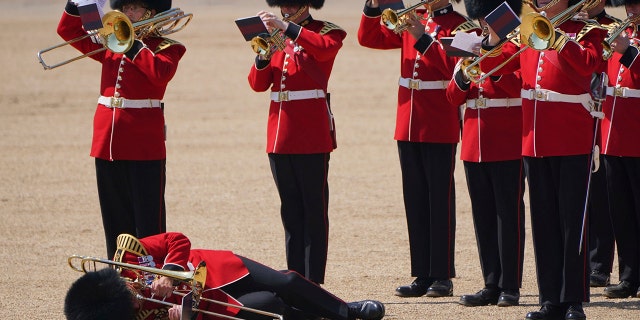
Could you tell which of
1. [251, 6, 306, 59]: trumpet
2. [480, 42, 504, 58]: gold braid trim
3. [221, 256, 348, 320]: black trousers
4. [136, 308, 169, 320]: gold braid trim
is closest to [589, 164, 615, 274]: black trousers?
[480, 42, 504, 58]: gold braid trim

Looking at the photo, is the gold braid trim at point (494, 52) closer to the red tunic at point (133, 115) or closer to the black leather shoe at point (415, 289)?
the black leather shoe at point (415, 289)

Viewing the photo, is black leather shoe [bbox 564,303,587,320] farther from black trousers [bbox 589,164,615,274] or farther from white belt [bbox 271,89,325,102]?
white belt [bbox 271,89,325,102]

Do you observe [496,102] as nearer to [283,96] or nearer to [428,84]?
[428,84]

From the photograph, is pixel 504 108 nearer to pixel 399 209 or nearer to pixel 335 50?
pixel 335 50

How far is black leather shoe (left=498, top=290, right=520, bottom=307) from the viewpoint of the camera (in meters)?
6.50

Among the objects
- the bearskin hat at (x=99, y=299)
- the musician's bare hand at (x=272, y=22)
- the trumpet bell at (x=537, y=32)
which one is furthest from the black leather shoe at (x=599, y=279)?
the bearskin hat at (x=99, y=299)

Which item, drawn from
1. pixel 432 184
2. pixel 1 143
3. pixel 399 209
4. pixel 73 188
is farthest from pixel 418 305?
pixel 1 143

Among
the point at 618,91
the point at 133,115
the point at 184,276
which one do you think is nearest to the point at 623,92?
the point at 618,91

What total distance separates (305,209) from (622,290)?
164 centimetres

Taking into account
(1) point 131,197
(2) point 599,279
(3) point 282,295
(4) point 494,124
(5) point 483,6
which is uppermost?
(5) point 483,6

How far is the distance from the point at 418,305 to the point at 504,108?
105cm

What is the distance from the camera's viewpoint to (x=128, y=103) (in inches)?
257

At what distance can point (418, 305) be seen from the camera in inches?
259

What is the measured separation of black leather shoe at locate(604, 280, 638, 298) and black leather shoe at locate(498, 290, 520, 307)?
54 cm
